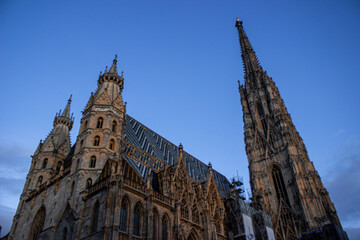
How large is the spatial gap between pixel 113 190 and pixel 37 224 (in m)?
13.0

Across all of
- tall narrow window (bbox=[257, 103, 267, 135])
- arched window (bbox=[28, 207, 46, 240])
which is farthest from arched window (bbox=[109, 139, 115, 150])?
tall narrow window (bbox=[257, 103, 267, 135])

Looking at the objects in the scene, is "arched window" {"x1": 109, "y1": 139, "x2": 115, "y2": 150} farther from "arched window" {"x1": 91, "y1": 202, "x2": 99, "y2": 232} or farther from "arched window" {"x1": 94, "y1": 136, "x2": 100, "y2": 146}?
"arched window" {"x1": 91, "y1": 202, "x2": 99, "y2": 232}

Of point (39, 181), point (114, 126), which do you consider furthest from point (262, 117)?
point (39, 181)

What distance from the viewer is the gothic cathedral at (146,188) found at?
2464 cm

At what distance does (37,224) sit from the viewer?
99.9 feet

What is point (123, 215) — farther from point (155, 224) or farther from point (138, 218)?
point (155, 224)

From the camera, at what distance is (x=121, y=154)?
1246 inches

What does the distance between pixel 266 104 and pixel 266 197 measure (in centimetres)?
1891

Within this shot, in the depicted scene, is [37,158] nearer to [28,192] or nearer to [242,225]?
[28,192]

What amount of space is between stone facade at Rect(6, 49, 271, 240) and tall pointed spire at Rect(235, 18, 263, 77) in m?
32.4

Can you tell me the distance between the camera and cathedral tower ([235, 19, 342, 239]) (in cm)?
4044

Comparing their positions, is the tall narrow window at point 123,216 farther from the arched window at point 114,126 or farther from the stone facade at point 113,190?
the arched window at point 114,126

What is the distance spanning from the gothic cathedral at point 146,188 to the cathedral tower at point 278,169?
0.52 feet

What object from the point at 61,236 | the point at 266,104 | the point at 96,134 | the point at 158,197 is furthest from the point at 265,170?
the point at 61,236
